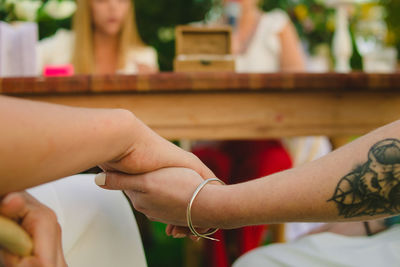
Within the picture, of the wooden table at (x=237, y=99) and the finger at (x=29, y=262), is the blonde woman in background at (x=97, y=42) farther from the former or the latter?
the finger at (x=29, y=262)

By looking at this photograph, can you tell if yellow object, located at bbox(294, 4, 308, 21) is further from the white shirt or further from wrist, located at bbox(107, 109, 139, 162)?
wrist, located at bbox(107, 109, 139, 162)

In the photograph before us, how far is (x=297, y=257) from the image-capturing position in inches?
31.6

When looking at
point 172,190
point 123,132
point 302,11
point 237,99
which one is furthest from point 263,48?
point 123,132

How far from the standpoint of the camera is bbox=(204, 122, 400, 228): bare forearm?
684mm

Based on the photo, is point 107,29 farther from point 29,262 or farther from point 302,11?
point 29,262

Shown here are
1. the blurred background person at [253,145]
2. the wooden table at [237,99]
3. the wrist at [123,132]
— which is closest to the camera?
the wrist at [123,132]

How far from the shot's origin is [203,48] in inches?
66.0

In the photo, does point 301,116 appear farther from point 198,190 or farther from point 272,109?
point 198,190

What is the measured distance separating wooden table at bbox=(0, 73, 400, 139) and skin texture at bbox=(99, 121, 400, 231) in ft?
1.74

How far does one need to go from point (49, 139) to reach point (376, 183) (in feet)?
1.65

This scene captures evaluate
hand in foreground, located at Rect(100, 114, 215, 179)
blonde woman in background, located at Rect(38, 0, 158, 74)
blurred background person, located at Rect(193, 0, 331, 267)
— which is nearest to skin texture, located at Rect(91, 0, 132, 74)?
blonde woman in background, located at Rect(38, 0, 158, 74)

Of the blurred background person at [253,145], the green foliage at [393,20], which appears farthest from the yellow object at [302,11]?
the green foliage at [393,20]

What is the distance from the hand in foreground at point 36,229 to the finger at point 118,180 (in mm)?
181

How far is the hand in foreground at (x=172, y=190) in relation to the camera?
0.74 metres
